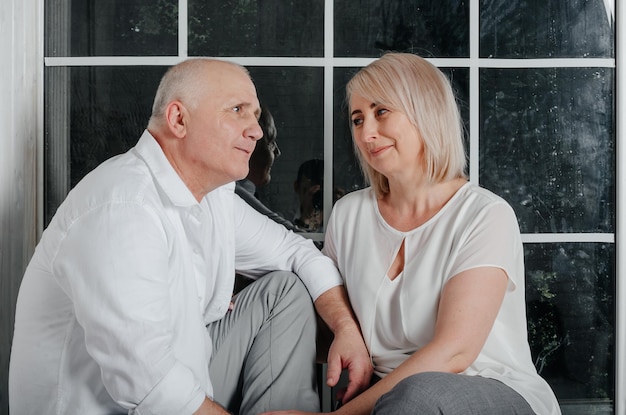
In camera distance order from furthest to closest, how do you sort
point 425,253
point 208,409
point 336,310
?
point 336,310 < point 425,253 < point 208,409

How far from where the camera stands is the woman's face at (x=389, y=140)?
196 cm

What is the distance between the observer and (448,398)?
1509mm

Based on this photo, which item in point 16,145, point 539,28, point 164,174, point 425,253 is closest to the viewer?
point 164,174

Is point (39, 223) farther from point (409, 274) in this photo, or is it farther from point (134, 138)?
point (409, 274)

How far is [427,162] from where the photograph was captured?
196 cm

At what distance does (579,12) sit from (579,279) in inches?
38.0

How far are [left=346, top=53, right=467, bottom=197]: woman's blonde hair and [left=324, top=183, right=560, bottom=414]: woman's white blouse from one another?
10 centimetres

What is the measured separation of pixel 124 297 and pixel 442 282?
84cm

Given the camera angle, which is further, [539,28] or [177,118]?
[539,28]

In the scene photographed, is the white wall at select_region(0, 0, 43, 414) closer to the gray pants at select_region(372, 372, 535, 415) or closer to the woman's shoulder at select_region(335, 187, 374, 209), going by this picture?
the woman's shoulder at select_region(335, 187, 374, 209)

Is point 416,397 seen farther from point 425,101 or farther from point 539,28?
point 539,28

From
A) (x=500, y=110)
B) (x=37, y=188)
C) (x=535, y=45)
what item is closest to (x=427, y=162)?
(x=500, y=110)

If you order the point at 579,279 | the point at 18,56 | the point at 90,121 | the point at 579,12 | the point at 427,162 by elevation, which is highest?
the point at 579,12

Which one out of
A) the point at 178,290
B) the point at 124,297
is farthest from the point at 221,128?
the point at 124,297
